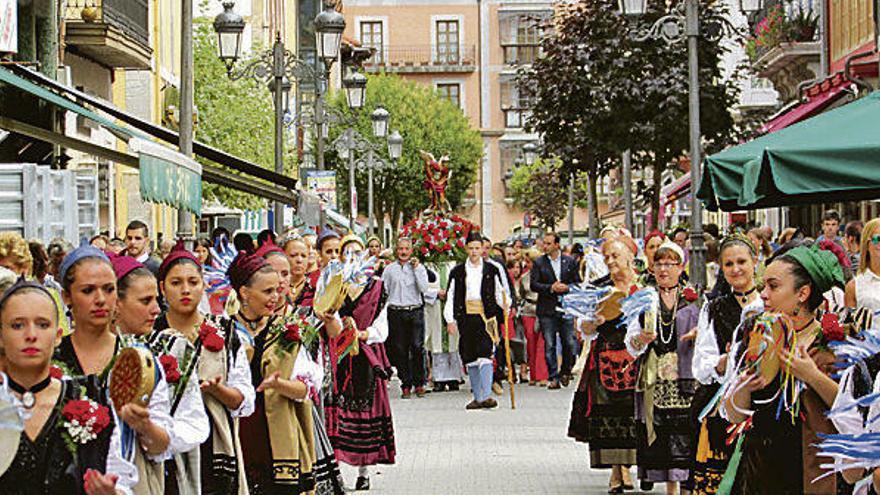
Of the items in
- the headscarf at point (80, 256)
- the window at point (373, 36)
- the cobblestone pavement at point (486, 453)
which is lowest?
the cobblestone pavement at point (486, 453)

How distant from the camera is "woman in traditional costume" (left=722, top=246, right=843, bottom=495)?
7371 millimetres

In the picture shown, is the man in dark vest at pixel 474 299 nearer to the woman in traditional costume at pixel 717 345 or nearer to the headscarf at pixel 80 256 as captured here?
the woman in traditional costume at pixel 717 345

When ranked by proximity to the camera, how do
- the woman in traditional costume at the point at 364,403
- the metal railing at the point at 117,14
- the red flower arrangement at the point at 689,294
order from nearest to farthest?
the red flower arrangement at the point at 689,294, the woman in traditional costume at the point at 364,403, the metal railing at the point at 117,14

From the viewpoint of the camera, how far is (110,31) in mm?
25938

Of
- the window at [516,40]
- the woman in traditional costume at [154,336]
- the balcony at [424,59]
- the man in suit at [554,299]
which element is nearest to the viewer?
the woman in traditional costume at [154,336]

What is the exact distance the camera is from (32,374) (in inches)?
232

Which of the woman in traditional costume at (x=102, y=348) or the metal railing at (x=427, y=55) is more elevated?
the metal railing at (x=427, y=55)

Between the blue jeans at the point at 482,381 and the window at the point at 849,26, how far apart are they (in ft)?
37.1

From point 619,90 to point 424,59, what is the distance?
61.0 m

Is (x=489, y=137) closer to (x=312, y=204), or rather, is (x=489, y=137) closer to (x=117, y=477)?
(x=312, y=204)

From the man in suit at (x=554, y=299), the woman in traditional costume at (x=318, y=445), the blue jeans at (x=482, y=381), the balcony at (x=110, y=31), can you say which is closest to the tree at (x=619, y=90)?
the man in suit at (x=554, y=299)

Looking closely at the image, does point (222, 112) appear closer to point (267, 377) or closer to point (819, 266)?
point (267, 377)

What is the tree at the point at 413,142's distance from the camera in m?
69.1

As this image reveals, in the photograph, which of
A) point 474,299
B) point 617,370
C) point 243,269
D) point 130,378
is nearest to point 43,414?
point 130,378
